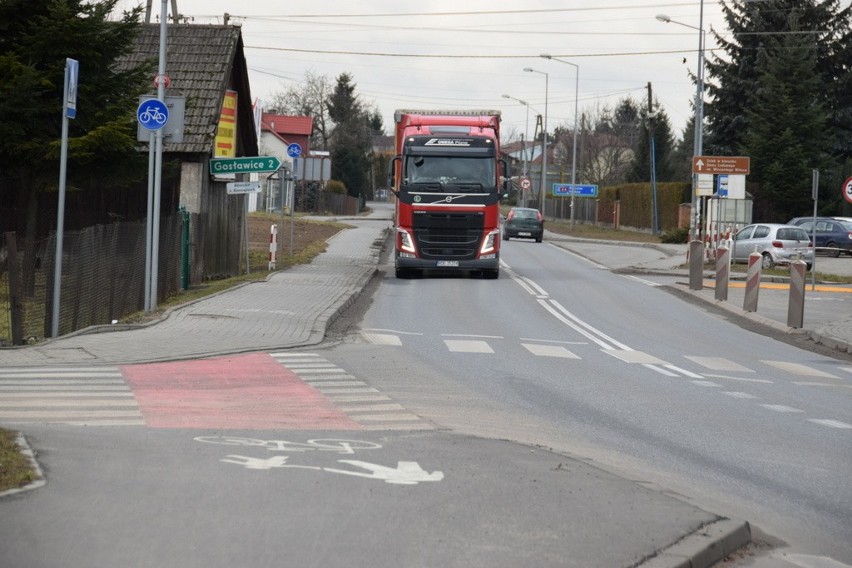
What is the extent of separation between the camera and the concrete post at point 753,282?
24359 millimetres

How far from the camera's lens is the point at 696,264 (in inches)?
1176

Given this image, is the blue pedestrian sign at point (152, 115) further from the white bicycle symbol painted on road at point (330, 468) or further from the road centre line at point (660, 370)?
the white bicycle symbol painted on road at point (330, 468)

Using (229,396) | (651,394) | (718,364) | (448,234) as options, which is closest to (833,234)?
(448,234)

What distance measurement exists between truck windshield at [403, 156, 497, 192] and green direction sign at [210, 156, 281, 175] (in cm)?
493

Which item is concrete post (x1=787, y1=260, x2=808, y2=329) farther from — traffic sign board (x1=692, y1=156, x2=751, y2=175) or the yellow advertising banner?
traffic sign board (x1=692, y1=156, x2=751, y2=175)

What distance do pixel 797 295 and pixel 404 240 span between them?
11.3 m

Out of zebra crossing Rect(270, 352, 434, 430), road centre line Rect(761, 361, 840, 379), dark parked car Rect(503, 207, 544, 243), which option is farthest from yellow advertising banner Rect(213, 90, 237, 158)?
dark parked car Rect(503, 207, 544, 243)

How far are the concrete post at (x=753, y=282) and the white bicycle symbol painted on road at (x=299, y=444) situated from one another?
56.2 ft

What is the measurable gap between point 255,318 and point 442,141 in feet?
37.8

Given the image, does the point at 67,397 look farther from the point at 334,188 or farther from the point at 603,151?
the point at 603,151

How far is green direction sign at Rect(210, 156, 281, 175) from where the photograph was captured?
80.8 feet

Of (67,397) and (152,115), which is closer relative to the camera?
(67,397)

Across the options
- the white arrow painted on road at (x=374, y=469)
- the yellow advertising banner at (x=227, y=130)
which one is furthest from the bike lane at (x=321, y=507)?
the yellow advertising banner at (x=227, y=130)

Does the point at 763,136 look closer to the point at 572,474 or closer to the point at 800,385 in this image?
the point at 800,385
